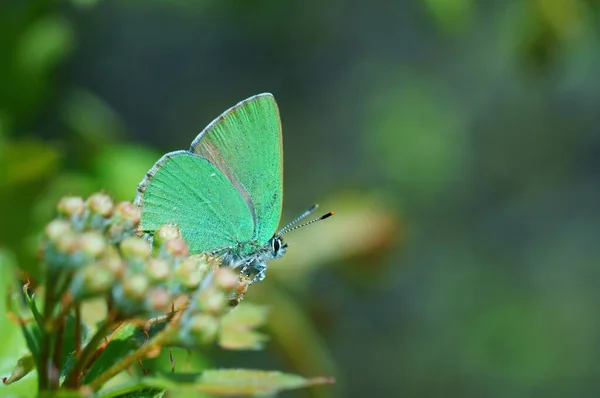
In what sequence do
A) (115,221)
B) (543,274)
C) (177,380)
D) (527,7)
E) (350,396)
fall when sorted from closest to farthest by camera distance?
1. (177,380)
2. (115,221)
3. (527,7)
4. (350,396)
5. (543,274)

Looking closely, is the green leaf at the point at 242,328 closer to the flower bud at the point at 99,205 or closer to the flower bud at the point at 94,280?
the flower bud at the point at 99,205

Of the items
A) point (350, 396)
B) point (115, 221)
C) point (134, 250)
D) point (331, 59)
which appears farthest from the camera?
point (331, 59)

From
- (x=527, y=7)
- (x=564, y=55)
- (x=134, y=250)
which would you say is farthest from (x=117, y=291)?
(x=564, y=55)

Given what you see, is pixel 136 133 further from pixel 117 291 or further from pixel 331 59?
pixel 117 291

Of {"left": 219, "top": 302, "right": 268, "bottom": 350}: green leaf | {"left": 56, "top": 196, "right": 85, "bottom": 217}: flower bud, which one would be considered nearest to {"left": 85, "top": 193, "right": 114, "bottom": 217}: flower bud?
{"left": 56, "top": 196, "right": 85, "bottom": 217}: flower bud

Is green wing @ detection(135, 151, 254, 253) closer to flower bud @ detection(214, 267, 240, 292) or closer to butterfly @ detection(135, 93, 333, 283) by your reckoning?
butterfly @ detection(135, 93, 333, 283)
